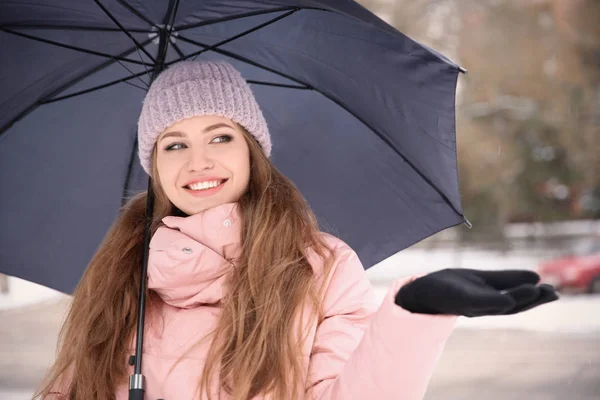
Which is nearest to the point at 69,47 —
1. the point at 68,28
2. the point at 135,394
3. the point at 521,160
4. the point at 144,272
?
the point at 68,28

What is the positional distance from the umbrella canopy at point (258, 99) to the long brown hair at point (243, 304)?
0.99ft

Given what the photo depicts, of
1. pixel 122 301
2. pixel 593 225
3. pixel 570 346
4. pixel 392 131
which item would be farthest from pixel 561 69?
pixel 122 301

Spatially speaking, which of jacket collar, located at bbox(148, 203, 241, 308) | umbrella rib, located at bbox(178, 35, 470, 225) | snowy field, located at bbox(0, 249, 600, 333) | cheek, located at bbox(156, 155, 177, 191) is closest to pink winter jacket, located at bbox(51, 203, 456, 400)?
jacket collar, located at bbox(148, 203, 241, 308)

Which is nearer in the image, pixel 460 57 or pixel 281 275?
pixel 281 275

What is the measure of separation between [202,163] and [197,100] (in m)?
0.17

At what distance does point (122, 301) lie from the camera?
70.4 inches

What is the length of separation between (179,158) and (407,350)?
0.85m

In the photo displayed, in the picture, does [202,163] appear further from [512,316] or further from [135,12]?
[512,316]

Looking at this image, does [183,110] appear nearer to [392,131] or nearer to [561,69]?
[392,131]

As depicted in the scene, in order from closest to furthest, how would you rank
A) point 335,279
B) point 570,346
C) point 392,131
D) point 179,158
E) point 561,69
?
point 335,279 → point 179,158 → point 392,131 → point 570,346 → point 561,69

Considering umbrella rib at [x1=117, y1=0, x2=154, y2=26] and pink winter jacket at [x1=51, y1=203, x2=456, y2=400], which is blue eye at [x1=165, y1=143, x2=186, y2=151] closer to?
pink winter jacket at [x1=51, y1=203, x2=456, y2=400]

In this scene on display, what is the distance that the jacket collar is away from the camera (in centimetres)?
162

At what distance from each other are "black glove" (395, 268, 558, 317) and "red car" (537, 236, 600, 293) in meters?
8.15

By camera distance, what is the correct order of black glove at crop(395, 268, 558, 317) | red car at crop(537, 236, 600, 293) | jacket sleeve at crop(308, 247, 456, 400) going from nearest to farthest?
black glove at crop(395, 268, 558, 317) < jacket sleeve at crop(308, 247, 456, 400) < red car at crop(537, 236, 600, 293)
